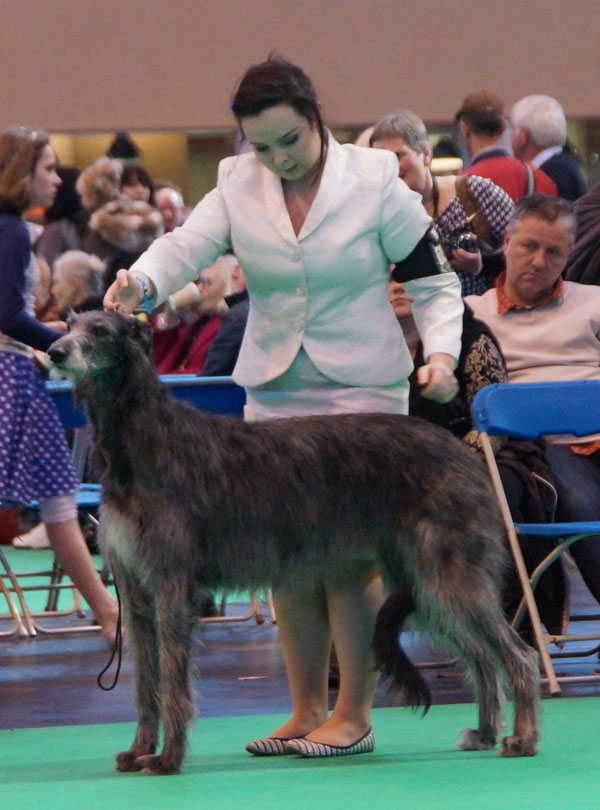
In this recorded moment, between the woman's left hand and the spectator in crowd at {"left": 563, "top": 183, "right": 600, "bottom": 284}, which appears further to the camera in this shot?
the spectator in crowd at {"left": 563, "top": 183, "right": 600, "bottom": 284}

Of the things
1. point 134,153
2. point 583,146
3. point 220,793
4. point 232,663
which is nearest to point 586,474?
point 232,663

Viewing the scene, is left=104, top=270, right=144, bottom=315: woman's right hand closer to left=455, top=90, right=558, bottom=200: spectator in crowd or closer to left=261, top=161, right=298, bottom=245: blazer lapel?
left=261, top=161, right=298, bottom=245: blazer lapel

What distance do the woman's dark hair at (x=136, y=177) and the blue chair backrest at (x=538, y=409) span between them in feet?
12.9

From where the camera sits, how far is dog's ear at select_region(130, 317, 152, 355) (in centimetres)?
295

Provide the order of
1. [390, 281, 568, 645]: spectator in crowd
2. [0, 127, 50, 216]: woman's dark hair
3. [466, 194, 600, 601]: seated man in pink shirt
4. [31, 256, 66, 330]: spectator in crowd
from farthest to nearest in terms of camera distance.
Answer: [31, 256, 66, 330]: spectator in crowd
[0, 127, 50, 216]: woman's dark hair
[466, 194, 600, 601]: seated man in pink shirt
[390, 281, 568, 645]: spectator in crowd

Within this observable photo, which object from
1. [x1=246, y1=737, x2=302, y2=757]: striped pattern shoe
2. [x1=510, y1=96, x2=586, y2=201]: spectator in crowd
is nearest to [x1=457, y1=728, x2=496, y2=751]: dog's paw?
[x1=246, y1=737, x2=302, y2=757]: striped pattern shoe

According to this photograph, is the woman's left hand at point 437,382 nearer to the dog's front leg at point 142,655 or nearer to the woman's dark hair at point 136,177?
the dog's front leg at point 142,655

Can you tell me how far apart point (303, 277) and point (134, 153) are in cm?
602

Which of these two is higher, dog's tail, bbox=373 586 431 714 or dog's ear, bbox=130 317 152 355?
dog's ear, bbox=130 317 152 355

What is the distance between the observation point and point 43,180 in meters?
5.05

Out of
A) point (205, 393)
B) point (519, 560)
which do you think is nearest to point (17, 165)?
point (205, 393)

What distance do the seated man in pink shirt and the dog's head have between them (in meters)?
1.99

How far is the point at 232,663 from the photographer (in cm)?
491

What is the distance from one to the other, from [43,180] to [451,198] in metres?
1.42
